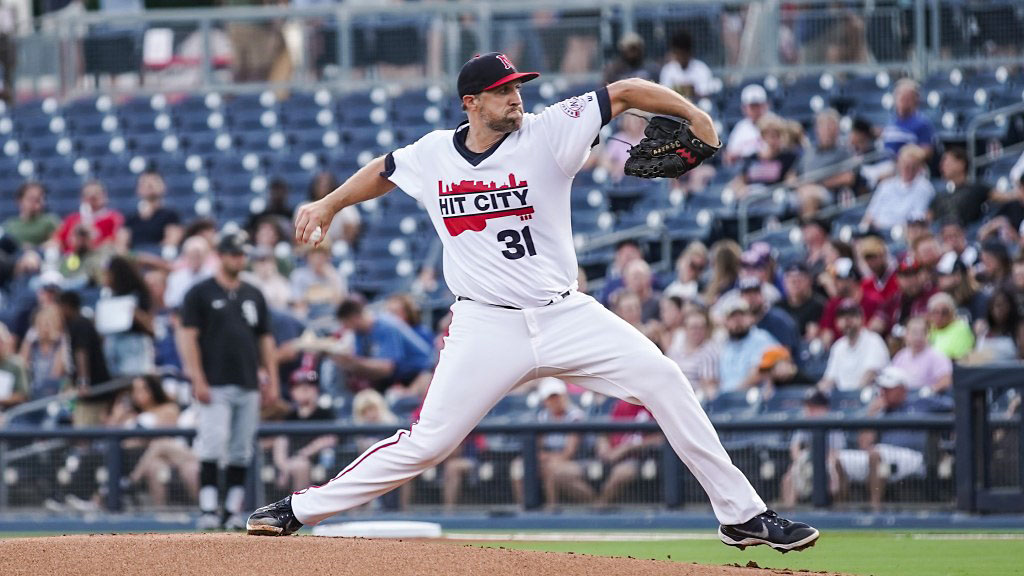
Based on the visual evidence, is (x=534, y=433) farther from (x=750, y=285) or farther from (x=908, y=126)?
(x=908, y=126)

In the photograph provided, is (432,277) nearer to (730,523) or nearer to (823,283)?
(823,283)

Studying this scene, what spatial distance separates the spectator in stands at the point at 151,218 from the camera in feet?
50.4

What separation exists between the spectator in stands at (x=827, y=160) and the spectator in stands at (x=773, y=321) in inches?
84.9

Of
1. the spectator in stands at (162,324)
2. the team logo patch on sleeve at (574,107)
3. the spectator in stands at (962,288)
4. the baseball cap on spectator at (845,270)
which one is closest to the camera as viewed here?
the team logo patch on sleeve at (574,107)

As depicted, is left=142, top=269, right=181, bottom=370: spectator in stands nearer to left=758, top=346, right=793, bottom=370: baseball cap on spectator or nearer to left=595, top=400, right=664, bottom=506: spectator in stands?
left=595, top=400, right=664, bottom=506: spectator in stands

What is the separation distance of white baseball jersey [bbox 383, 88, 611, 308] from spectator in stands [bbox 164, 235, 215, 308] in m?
6.79

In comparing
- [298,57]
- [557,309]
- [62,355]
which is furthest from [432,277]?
[557,309]

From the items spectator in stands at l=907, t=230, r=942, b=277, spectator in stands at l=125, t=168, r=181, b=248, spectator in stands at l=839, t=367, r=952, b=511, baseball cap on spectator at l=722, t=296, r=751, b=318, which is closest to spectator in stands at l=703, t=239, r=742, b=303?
baseball cap on spectator at l=722, t=296, r=751, b=318

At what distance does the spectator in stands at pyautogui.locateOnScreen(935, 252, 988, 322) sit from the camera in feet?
37.5

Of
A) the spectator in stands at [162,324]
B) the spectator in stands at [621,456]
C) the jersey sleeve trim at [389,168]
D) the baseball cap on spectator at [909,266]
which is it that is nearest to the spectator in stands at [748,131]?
the baseball cap on spectator at [909,266]

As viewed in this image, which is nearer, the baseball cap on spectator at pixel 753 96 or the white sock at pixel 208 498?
the white sock at pixel 208 498

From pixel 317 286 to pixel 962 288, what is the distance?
17.4 ft

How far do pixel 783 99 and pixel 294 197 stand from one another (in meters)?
4.62

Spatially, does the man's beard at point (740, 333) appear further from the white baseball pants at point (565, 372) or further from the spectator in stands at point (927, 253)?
the white baseball pants at point (565, 372)
